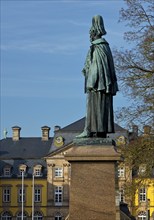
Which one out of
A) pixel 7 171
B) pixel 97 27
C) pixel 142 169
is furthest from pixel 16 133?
pixel 97 27

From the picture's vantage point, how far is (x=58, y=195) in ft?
232

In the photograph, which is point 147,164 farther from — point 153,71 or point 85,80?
point 85,80

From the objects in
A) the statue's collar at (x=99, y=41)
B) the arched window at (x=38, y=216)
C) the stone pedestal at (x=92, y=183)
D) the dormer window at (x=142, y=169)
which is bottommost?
the arched window at (x=38, y=216)

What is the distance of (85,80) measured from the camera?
13.8 metres

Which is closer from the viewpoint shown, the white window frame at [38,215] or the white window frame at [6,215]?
the white window frame at [38,215]

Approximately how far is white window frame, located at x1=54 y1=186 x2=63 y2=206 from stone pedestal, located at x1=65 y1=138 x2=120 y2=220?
5823 centimetres

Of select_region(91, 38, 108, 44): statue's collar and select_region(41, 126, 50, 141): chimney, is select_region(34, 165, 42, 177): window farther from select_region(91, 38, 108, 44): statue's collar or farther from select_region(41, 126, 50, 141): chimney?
select_region(91, 38, 108, 44): statue's collar

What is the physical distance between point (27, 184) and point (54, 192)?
2997 millimetres

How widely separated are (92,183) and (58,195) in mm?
58597

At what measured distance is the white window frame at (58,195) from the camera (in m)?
70.5

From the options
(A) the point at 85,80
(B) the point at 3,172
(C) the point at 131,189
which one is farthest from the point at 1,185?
(A) the point at 85,80

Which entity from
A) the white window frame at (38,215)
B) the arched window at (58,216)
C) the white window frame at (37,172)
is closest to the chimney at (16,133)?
the white window frame at (37,172)

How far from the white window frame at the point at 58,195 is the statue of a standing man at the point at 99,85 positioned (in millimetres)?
57542

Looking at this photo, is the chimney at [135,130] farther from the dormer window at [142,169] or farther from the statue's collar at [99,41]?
the statue's collar at [99,41]
